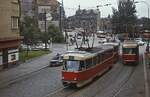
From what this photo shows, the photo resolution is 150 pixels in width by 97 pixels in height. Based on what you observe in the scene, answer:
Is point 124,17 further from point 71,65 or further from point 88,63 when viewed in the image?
point 71,65

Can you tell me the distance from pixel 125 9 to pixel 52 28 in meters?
Result: 39.2

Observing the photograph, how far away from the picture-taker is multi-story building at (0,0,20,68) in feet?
160

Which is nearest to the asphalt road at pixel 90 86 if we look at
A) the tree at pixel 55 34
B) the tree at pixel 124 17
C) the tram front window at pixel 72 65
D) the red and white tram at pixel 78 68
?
the red and white tram at pixel 78 68

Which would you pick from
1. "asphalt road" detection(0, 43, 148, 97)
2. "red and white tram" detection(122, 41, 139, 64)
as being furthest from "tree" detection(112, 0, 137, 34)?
"asphalt road" detection(0, 43, 148, 97)

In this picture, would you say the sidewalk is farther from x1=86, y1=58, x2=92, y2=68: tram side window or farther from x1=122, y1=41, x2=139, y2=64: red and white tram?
x1=122, y1=41, x2=139, y2=64: red and white tram

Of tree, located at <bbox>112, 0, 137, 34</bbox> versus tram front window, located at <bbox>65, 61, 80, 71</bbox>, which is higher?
tree, located at <bbox>112, 0, 137, 34</bbox>

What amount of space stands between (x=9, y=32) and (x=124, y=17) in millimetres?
88205

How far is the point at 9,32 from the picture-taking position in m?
50.9

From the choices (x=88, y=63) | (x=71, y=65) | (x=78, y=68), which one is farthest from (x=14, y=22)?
(x=78, y=68)

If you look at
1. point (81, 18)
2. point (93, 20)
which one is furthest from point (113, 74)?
point (93, 20)

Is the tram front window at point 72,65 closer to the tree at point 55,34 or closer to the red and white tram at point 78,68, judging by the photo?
the red and white tram at point 78,68

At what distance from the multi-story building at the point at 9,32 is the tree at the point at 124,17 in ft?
268

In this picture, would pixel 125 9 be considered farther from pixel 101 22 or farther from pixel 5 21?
pixel 5 21

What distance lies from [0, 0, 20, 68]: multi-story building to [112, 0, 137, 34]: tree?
81.7 meters
